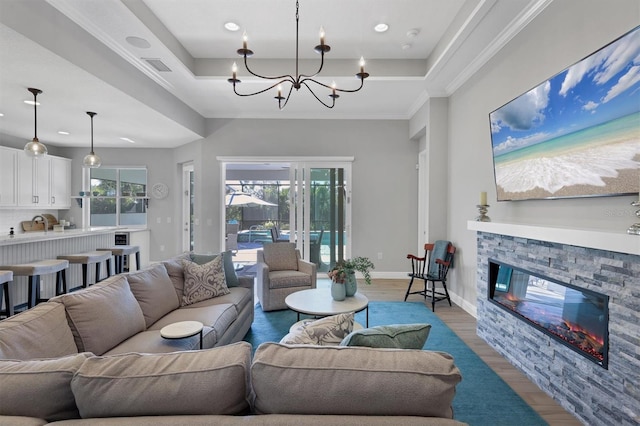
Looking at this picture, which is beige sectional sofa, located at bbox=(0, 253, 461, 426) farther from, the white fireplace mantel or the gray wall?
the gray wall

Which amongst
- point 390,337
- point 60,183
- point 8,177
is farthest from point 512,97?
point 60,183

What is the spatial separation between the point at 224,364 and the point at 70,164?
800cm

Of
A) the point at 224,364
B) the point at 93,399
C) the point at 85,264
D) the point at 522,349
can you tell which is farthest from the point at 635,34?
the point at 85,264

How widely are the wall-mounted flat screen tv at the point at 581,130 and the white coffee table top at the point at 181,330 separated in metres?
2.68

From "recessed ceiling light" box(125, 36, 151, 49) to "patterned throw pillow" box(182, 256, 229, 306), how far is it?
2.36 m

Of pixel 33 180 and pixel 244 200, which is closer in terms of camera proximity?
pixel 33 180

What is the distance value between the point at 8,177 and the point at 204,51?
182 inches

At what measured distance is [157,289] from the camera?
2.58 metres

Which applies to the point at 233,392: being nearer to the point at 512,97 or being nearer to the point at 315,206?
the point at 512,97

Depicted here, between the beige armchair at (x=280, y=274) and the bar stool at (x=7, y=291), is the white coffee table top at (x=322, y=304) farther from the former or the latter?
the bar stool at (x=7, y=291)

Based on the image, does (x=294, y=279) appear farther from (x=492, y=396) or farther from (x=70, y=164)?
(x=70, y=164)

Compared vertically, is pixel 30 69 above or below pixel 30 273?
above

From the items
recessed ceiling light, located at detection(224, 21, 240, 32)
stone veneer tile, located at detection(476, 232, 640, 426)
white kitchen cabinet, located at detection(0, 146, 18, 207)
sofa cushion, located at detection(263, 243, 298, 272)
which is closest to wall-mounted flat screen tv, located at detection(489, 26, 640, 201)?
stone veneer tile, located at detection(476, 232, 640, 426)

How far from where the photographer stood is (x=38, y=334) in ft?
5.02
